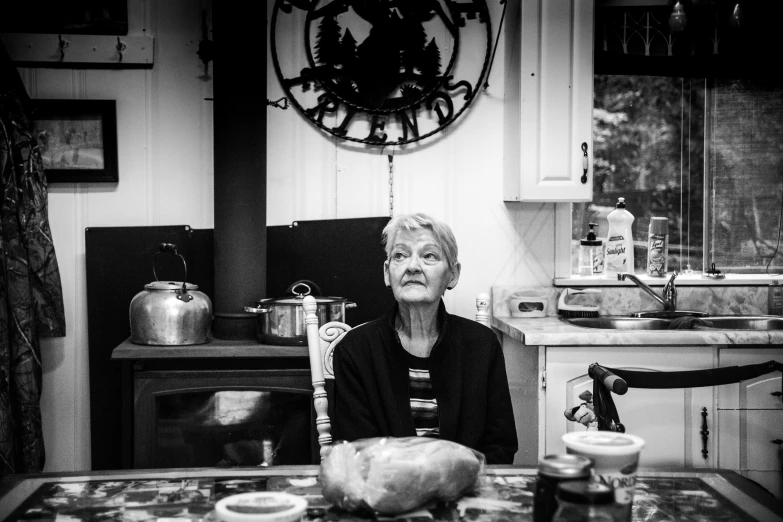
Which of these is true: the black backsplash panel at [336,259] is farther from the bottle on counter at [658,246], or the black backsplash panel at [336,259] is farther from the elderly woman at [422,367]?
the bottle on counter at [658,246]

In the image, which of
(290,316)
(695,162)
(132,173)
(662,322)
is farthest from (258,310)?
(695,162)

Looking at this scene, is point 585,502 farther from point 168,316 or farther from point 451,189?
point 451,189

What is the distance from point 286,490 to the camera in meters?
1.24

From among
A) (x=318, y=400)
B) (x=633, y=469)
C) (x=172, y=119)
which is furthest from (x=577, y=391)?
(x=172, y=119)

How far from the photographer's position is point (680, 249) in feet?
11.1

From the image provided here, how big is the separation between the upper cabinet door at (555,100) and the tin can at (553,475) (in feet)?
7.03

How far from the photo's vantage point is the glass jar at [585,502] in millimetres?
884

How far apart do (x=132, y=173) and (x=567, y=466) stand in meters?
2.65

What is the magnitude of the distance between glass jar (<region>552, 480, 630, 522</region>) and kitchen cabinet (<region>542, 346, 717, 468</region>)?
173cm

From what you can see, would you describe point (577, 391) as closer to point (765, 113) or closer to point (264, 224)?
point (264, 224)

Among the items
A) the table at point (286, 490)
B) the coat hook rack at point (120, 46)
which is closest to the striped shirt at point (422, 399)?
the table at point (286, 490)

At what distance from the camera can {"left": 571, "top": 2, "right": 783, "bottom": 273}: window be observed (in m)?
3.35

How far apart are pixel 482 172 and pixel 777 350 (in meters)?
1.33

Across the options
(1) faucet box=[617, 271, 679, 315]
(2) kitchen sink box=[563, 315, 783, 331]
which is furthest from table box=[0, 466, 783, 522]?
(1) faucet box=[617, 271, 679, 315]
